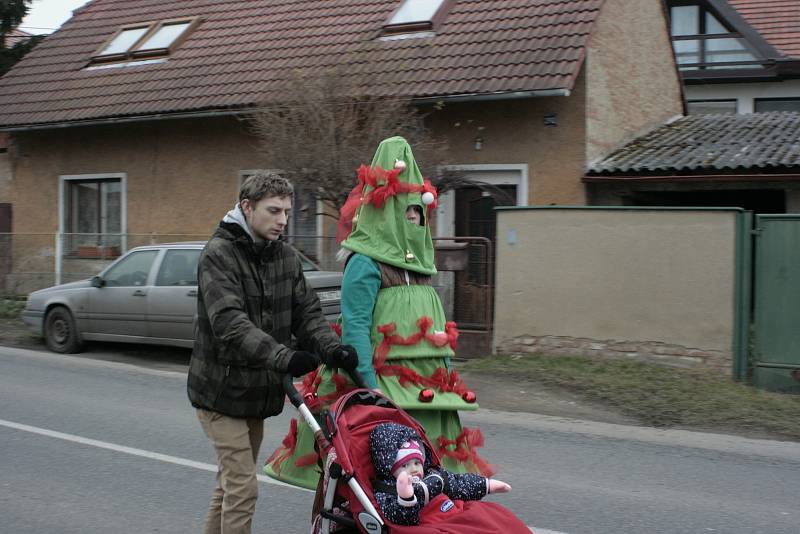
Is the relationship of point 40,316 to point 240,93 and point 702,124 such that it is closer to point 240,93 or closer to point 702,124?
point 240,93

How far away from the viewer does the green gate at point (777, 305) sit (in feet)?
31.3

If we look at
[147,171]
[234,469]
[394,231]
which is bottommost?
[234,469]

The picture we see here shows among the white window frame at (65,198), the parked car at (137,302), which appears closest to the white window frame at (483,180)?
the parked car at (137,302)

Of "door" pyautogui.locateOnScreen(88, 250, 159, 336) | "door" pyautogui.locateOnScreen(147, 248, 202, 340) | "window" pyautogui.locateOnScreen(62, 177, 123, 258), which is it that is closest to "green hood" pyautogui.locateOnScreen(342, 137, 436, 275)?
"door" pyautogui.locateOnScreen(147, 248, 202, 340)

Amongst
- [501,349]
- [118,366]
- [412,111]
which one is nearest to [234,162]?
[412,111]

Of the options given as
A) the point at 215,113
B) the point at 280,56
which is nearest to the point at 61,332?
the point at 215,113

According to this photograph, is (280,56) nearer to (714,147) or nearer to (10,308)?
(10,308)

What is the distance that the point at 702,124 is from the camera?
16.9m

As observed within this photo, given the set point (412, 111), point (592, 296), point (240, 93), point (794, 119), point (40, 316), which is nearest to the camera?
point (592, 296)

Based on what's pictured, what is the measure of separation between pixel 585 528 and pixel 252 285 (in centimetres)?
252

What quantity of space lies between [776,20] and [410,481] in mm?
23028

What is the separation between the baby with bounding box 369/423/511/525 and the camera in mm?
3469

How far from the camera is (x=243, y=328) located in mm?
3645

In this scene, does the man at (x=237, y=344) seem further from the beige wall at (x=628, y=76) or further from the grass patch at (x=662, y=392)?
the beige wall at (x=628, y=76)
